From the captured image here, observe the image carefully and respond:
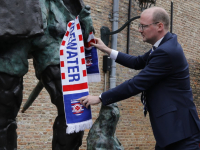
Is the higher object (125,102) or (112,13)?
(112,13)

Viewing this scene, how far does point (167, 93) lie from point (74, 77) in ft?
2.18

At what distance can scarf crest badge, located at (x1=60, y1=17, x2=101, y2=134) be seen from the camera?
2617 millimetres

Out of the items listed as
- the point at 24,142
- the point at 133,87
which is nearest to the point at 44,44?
the point at 133,87

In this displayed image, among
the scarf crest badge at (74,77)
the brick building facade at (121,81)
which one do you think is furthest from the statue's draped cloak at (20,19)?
the brick building facade at (121,81)

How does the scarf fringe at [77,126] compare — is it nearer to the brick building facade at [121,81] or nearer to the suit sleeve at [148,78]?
the suit sleeve at [148,78]

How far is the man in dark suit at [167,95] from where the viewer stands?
2572 mm

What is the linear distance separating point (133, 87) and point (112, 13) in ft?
25.5

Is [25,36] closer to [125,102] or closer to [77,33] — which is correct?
[77,33]

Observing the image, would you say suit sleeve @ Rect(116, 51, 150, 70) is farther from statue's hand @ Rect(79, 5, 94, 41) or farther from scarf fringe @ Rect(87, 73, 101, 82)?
statue's hand @ Rect(79, 5, 94, 41)

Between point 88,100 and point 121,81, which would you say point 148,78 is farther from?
point 121,81

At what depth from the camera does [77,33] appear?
2740mm

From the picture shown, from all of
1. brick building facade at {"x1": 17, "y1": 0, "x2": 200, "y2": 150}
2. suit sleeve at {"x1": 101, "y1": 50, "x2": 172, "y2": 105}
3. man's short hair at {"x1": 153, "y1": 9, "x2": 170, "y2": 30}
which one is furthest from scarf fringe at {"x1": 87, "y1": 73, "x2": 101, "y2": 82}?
brick building facade at {"x1": 17, "y1": 0, "x2": 200, "y2": 150}

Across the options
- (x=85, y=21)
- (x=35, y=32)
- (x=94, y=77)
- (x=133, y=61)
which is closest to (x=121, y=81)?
(x=133, y=61)

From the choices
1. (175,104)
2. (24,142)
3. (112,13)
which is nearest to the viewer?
(175,104)
